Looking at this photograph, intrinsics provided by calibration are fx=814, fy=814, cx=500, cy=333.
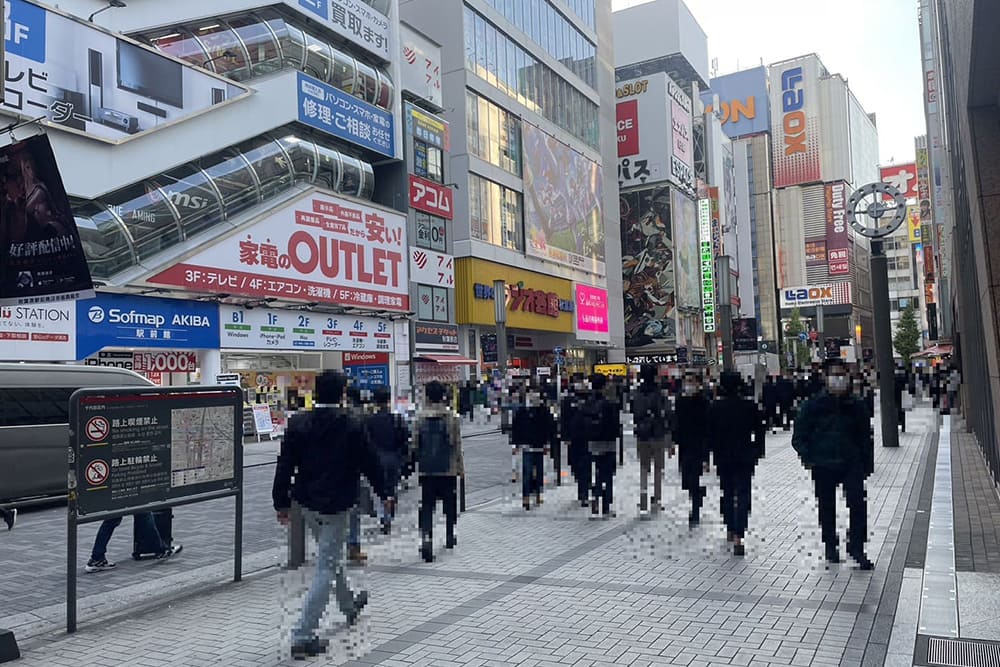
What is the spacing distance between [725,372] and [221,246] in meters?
20.7

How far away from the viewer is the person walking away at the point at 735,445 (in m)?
7.88

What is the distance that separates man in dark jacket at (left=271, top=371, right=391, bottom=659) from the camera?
5.32m

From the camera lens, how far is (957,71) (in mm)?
9188

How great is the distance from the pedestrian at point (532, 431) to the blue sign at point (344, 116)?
2036 centimetres

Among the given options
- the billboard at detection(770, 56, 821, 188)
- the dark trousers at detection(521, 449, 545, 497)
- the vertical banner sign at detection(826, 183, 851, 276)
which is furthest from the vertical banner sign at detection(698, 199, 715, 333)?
the dark trousers at detection(521, 449, 545, 497)

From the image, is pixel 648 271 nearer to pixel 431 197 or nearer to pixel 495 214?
pixel 495 214

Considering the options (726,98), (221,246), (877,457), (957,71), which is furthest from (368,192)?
(726,98)

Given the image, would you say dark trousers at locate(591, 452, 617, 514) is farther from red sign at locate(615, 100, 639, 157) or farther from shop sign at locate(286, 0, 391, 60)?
red sign at locate(615, 100, 639, 157)

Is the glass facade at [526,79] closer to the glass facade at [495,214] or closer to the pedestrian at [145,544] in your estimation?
the glass facade at [495,214]

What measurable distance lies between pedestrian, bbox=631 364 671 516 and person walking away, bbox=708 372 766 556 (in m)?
1.88

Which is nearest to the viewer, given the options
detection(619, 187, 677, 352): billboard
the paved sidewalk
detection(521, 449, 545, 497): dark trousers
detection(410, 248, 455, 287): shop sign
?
the paved sidewalk

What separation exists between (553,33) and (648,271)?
23183 mm

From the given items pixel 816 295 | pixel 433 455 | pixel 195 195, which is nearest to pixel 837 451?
pixel 433 455

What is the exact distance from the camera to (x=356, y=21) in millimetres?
32031
